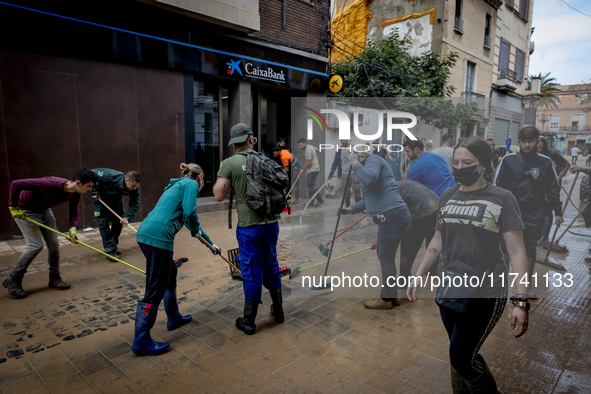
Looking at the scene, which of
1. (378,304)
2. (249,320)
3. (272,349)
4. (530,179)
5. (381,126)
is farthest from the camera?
(378,304)

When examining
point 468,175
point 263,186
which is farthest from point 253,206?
point 468,175

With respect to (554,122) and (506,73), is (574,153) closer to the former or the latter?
(554,122)

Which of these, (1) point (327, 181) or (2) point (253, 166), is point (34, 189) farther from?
(1) point (327, 181)

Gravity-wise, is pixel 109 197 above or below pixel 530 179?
below

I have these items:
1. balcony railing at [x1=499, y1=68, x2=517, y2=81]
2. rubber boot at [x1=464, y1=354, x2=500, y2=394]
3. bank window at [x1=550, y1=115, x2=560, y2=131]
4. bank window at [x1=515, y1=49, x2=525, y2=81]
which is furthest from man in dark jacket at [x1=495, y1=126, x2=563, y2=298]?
bank window at [x1=515, y1=49, x2=525, y2=81]

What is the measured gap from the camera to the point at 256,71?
10312 millimetres

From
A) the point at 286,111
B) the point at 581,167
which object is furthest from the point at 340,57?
the point at 581,167

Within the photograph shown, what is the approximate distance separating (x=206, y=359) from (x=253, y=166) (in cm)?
175

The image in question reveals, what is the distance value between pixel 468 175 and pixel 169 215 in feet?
8.10

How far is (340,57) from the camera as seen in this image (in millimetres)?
16625

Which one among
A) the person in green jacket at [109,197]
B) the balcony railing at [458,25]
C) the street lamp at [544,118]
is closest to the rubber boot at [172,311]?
the person in green jacket at [109,197]

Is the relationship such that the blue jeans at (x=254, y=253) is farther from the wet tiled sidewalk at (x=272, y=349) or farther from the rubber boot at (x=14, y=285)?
the rubber boot at (x=14, y=285)

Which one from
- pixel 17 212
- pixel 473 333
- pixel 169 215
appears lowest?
pixel 473 333

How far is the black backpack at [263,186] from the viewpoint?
350 centimetres
